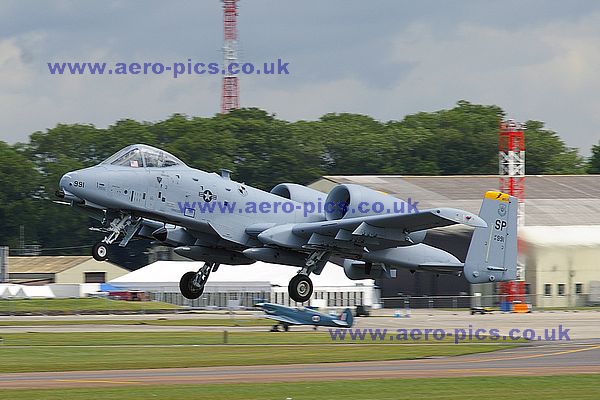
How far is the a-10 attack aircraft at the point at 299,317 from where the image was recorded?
212 ft

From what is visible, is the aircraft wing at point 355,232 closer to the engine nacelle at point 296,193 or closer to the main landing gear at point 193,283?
the engine nacelle at point 296,193

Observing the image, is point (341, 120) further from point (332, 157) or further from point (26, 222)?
point (26, 222)

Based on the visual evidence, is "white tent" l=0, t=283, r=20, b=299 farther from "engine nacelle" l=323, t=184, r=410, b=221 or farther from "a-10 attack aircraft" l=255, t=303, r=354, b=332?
"engine nacelle" l=323, t=184, r=410, b=221

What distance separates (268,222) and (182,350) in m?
16.1

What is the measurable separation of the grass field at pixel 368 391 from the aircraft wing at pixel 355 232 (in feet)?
15.0

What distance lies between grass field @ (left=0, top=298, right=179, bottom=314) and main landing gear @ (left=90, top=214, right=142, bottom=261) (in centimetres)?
4673

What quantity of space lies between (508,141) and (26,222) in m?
45.5

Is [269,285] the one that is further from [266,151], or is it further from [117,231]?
[117,231]

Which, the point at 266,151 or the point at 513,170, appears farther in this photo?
the point at 266,151

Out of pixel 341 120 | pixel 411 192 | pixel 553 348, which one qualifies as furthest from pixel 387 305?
pixel 341 120

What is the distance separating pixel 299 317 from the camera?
65312mm

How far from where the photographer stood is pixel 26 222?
104 meters

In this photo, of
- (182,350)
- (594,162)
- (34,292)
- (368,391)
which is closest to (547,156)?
(594,162)

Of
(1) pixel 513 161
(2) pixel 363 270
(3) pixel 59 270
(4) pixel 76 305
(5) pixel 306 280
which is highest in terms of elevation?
(1) pixel 513 161
